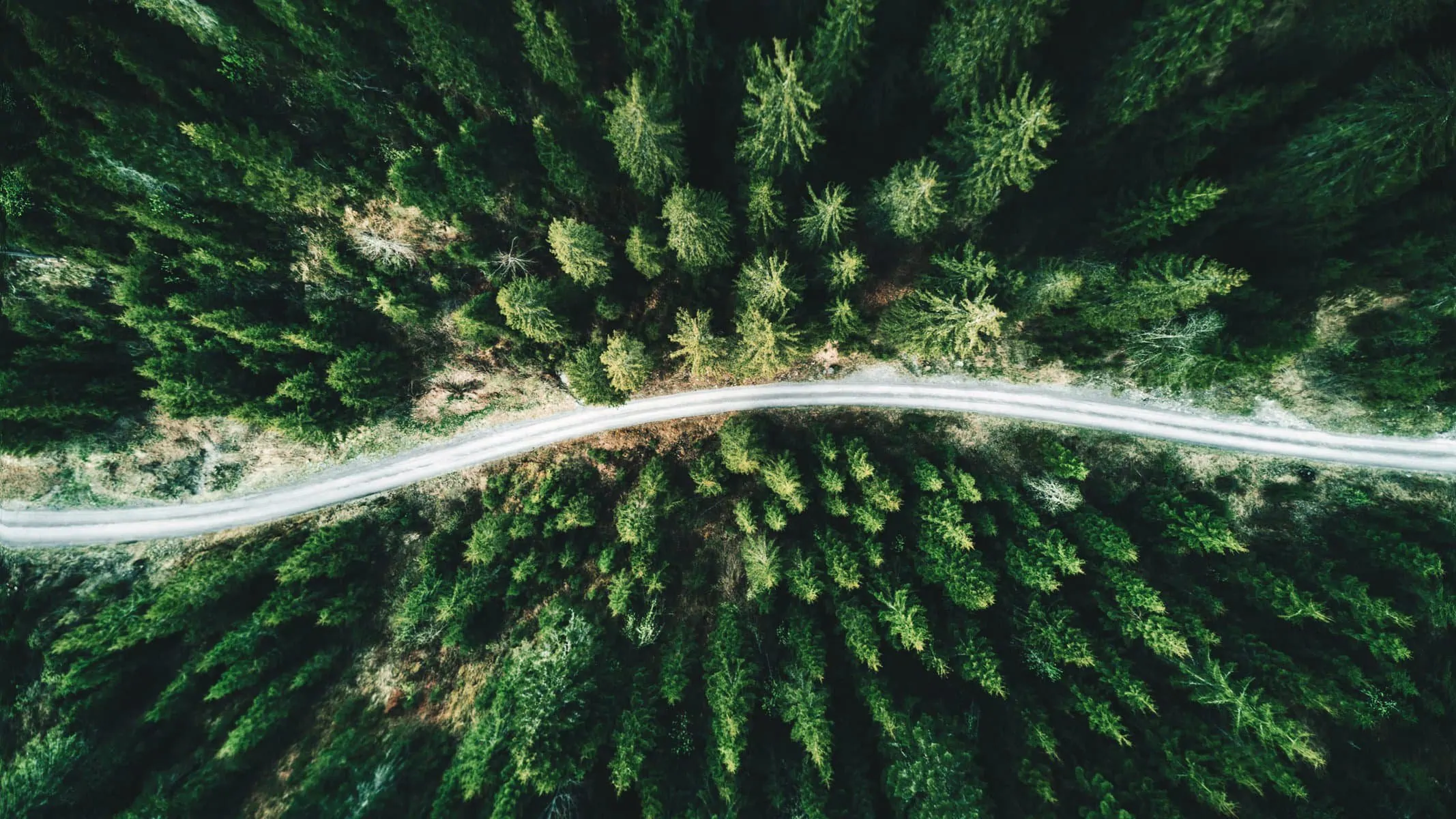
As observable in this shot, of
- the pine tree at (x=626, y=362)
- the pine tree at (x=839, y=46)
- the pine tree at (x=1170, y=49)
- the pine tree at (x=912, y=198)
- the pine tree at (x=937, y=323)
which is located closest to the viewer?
the pine tree at (x=1170, y=49)

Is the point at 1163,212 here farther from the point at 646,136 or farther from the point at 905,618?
the point at 646,136

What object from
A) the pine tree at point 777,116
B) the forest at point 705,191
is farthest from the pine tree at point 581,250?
the pine tree at point 777,116

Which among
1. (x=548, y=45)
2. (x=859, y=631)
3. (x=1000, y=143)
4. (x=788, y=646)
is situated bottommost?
(x=788, y=646)

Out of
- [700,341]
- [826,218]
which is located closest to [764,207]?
[826,218]

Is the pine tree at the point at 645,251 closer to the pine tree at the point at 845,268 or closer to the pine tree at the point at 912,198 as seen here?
the pine tree at the point at 845,268

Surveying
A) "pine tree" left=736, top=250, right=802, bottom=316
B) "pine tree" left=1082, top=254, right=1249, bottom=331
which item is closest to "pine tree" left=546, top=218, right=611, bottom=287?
"pine tree" left=736, top=250, right=802, bottom=316

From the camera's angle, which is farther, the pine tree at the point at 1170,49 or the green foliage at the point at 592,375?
the green foliage at the point at 592,375
